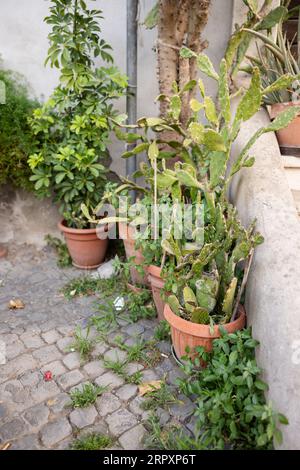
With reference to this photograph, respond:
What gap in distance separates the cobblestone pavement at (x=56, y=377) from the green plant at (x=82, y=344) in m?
0.04

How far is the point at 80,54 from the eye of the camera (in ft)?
11.7

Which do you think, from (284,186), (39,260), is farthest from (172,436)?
(39,260)

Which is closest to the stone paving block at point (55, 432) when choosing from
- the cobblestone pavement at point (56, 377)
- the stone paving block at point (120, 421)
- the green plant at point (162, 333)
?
the cobblestone pavement at point (56, 377)

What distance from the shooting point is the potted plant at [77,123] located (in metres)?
3.52

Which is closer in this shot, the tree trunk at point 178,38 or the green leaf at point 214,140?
the green leaf at point 214,140

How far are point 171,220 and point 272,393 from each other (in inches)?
48.0

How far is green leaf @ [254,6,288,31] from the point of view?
2.94 meters

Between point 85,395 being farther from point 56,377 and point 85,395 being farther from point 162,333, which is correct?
point 162,333

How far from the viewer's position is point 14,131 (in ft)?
12.4

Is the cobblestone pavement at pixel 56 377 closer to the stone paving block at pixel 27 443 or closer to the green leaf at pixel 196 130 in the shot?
the stone paving block at pixel 27 443

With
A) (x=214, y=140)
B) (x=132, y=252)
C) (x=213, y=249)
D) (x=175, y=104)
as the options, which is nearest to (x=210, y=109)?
(x=214, y=140)

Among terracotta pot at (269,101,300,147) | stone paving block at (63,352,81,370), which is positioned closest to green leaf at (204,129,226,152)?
terracotta pot at (269,101,300,147)

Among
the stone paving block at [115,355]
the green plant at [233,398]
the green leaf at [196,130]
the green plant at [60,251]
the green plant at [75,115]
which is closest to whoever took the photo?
the green plant at [233,398]
